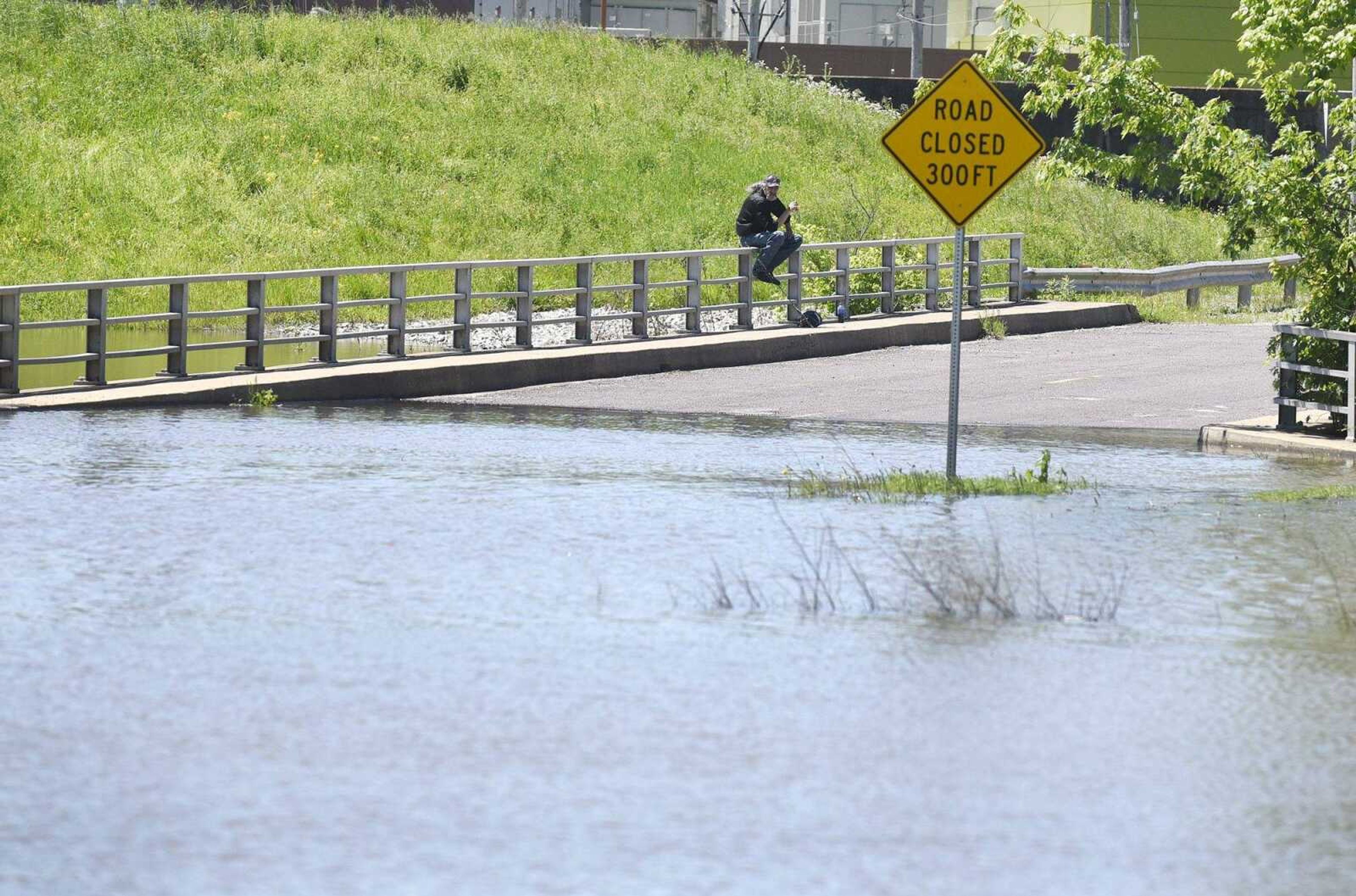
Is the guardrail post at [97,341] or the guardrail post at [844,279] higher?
the guardrail post at [844,279]

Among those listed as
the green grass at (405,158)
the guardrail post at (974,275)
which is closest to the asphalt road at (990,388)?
the guardrail post at (974,275)

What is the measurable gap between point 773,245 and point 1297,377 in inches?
411

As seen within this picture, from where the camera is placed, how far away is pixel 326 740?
7594 mm

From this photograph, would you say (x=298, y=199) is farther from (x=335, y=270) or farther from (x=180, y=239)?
(x=335, y=270)

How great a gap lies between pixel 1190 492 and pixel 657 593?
569 centimetres

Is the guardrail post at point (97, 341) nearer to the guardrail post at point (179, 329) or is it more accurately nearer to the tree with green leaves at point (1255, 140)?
the guardrail post at point (179, 329)

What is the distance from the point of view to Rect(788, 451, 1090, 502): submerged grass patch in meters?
14.4

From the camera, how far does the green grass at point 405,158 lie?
4038 cm

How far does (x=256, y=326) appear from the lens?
71.4ft

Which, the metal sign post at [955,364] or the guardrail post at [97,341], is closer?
the metal sign post at [955,364]

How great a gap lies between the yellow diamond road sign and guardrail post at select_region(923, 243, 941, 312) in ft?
51.0

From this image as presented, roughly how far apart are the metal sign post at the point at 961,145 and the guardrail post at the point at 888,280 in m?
14.9

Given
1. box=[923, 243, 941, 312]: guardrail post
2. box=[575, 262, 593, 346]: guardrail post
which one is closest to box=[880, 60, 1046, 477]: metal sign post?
box=[575, 262, 593, 346]: guardrail post

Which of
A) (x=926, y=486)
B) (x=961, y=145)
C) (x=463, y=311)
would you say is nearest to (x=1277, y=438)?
(x=961, y=145)
